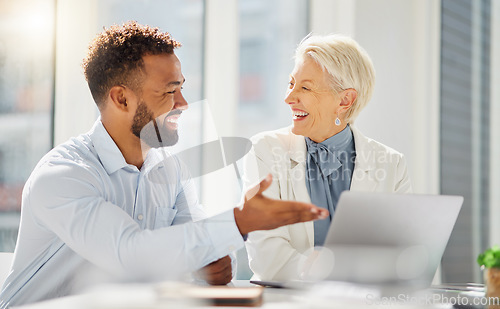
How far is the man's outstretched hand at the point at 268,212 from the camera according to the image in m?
1.19

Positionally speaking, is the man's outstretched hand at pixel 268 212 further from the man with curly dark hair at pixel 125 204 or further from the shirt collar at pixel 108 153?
the shirt collar at pixel 108 153

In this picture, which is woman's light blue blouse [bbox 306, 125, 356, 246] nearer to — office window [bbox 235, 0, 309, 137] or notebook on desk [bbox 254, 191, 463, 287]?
notebook on desk [bbox 254, 191, 463, 287]

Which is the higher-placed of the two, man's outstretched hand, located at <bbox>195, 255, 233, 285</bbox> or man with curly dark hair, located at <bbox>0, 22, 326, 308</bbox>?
man with curly dark hair, located at <bbox>0, 22, 326, 308</bbox>

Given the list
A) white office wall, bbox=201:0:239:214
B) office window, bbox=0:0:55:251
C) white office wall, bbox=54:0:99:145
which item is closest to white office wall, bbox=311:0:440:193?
white office wall, bbox=201:0:239:214

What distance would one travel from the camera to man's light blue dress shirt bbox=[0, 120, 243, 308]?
4.32 feet

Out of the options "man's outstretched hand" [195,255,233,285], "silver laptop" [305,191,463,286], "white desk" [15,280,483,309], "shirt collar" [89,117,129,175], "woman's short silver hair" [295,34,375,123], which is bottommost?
"man's outstretched hand" [195,255,233,285]

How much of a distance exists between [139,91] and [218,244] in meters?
0.61

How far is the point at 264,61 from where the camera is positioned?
314 cm

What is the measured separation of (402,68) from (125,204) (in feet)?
7.40

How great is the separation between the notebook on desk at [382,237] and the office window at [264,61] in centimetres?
174

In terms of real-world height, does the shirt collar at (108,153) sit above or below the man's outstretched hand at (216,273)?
above

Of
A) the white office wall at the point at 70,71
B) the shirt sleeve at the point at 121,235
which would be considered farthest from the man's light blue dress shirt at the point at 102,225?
the white office wall at the point at 70,71

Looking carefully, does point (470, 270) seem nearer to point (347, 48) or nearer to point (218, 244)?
point (347, 48)

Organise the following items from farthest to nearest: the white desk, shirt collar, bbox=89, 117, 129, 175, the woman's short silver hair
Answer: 1. the woman's short silver hair
2. shirt collar, bbox=89, 117, 129, 175
3. the white desk
